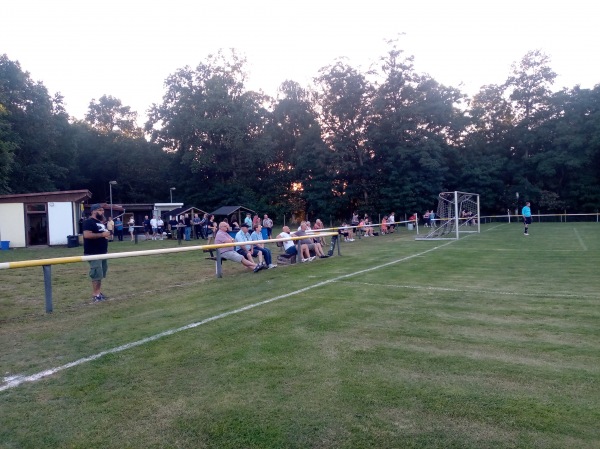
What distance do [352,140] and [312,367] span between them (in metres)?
47.7

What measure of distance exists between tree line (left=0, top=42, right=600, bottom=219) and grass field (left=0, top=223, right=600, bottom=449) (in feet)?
132

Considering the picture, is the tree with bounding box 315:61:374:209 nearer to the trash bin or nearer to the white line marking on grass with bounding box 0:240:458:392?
the trash bin

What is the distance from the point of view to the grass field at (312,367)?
11.2 ft

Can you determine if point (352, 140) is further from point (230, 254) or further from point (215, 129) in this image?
point (230, 254)

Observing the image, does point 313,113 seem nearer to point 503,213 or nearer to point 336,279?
point 503,213

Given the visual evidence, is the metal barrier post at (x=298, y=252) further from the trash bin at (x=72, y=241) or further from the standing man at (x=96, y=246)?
the trash bin at (x=72, y=241)

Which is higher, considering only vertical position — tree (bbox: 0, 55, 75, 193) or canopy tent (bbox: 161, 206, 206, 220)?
tree (bbox: 0, 55, 75, 193)

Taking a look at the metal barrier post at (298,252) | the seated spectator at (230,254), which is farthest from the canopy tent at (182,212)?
the seated spectator at (230,254)

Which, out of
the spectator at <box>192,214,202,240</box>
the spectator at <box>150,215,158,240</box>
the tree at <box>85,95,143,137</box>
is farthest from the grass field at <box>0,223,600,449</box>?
the tree at <box>85,95,143,137</box>

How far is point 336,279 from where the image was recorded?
10.5m

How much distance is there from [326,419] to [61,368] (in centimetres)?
288

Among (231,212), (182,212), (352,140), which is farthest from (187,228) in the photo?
(352,140)

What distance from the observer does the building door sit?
1048 inches

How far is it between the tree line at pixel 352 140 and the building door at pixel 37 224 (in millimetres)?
22625
